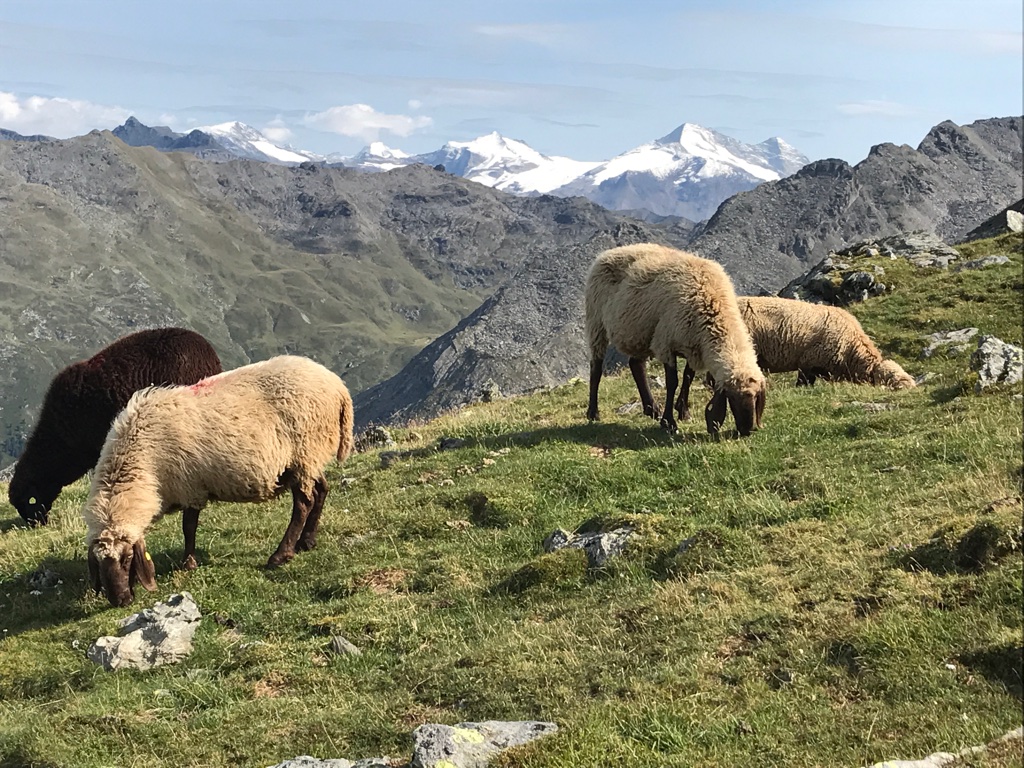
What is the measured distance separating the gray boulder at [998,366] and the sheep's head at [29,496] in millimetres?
21719

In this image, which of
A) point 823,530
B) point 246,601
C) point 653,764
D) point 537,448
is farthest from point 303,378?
point 653,764

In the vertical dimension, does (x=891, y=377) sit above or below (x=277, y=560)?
above

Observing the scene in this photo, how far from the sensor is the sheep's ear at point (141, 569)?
15062 millimetres

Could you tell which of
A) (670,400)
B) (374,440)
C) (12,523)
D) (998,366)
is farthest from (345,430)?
(998,366)

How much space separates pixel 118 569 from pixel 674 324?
12220 millimetres

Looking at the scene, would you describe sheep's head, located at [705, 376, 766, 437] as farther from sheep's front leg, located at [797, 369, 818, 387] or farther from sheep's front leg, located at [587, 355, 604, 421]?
sheep's front leg, located at [797, 369, 818, 387]

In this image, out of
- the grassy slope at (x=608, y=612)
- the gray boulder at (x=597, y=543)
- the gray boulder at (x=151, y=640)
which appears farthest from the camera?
the gray boulder at (x=597, y=543)

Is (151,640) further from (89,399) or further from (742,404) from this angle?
(742,404)

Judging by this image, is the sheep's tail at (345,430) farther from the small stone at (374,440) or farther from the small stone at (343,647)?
the small stone at (374,440)

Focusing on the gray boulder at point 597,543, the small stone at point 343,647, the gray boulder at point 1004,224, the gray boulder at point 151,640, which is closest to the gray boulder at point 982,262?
the gray boulder at point 1004,224

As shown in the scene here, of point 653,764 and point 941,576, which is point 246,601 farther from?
point 941,576

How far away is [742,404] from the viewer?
18.7 metres

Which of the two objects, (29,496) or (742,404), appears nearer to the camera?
(742,404)

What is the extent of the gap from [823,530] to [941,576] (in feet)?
8.08
